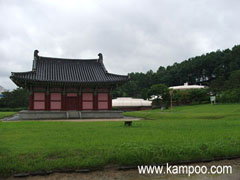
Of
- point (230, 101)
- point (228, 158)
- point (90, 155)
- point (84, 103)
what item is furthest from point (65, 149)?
point (230, 101)

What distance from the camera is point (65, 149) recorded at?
7043mm

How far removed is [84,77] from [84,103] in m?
3.52

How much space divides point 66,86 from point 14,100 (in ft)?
112

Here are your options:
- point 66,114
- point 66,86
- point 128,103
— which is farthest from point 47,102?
point 128,103

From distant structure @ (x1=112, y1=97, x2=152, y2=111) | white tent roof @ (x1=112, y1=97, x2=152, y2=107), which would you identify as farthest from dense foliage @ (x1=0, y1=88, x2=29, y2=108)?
distant structure @ (x1=112, y1=97, x2=152, y2=111)

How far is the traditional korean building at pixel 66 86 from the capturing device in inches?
1063

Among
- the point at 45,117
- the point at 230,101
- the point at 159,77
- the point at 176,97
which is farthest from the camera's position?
the point at 159,77

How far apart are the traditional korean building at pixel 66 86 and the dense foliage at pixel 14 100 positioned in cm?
Result: 2921

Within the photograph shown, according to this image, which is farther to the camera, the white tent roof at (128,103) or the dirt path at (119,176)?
the white tent roof at (128,103)

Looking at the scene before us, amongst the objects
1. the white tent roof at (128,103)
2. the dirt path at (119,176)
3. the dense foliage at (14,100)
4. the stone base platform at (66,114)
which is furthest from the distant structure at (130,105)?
the dirt path at (119,176)

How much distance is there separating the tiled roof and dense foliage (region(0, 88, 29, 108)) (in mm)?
29211

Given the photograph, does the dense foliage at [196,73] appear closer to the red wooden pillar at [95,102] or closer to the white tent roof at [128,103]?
the white tent roof at [128,103]

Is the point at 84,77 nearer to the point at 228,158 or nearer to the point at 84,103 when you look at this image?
the point at 84,103

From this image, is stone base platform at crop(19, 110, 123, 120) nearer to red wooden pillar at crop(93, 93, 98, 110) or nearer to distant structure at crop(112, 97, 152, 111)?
red wooden pillar at crop(93, 93, 98, 110)
